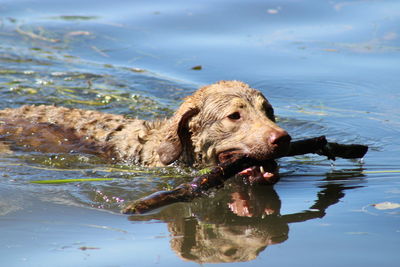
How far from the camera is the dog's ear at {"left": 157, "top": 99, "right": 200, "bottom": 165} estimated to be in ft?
25.3

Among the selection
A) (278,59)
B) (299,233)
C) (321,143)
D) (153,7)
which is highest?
(153,7)

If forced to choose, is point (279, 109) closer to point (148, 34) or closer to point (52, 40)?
point (148, 34)

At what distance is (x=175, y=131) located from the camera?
7789 millimetres

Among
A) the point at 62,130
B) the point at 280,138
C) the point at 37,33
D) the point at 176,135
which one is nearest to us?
the point at 280,138

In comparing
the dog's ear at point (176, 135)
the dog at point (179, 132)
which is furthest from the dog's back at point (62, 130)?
the dog's ear at point (176, 135)

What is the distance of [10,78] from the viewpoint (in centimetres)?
1228

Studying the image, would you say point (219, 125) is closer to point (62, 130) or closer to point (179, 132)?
point (179, 132)

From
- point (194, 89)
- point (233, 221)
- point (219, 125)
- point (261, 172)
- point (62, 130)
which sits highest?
point (194, 89)

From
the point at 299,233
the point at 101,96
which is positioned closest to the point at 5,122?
the point at 101,96

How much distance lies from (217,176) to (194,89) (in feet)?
17.9

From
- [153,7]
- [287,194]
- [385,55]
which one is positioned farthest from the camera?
[153,7]

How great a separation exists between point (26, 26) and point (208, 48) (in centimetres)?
431

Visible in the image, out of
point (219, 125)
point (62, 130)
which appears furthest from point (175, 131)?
point (62, 130)

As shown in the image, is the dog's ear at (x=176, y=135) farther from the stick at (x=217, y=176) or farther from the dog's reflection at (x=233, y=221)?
the stick at (x=217, y=176)
